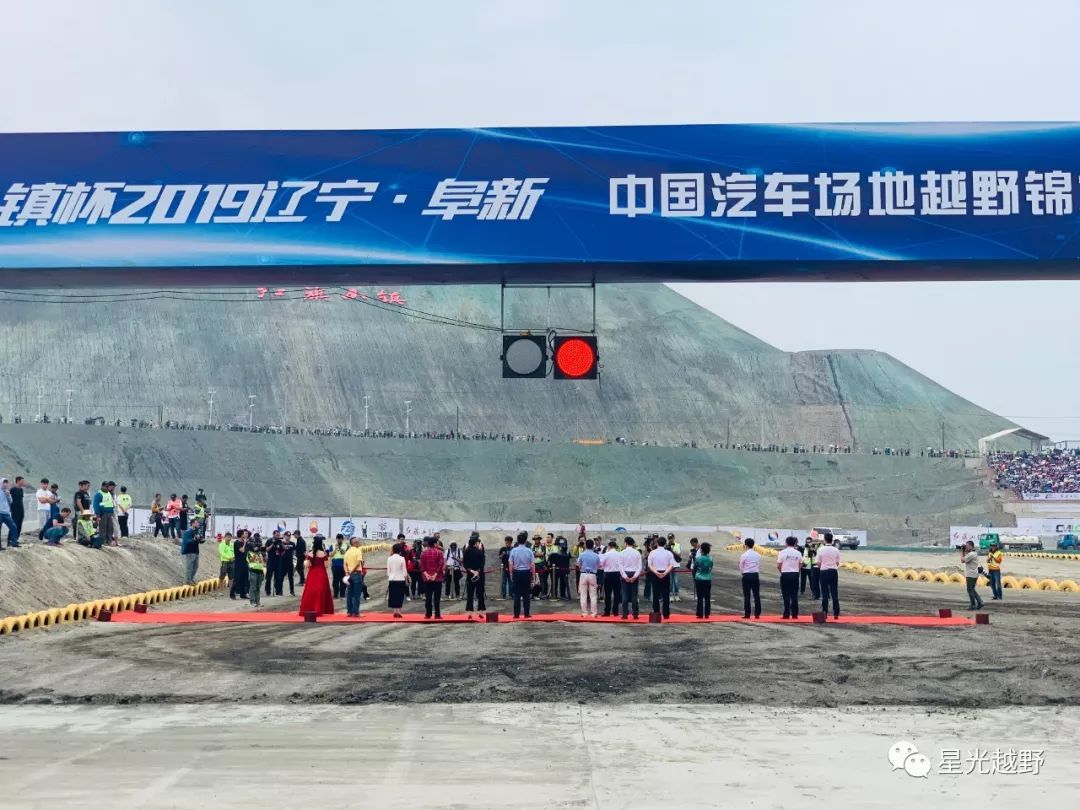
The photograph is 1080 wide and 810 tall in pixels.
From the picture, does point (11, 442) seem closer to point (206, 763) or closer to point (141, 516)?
point (141, 516)

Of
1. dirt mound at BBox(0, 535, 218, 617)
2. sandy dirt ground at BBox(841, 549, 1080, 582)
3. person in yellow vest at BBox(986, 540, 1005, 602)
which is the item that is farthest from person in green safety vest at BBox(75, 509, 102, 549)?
sandy dirt ground at BBox(841, 549, 1080, 582)

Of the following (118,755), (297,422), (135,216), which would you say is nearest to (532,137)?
(135,216)

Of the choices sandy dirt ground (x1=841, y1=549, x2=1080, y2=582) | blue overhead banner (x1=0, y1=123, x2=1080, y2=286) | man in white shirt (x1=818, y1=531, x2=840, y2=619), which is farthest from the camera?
sandy dirt ground (x1=841, y1=549, x2=1080, y2=582)

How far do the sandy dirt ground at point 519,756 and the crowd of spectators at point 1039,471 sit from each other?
374ft

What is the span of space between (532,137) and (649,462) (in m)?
135

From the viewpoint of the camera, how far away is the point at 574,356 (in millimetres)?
16562

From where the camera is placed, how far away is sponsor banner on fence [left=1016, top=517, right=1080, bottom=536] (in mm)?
82312

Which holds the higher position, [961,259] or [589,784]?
[961,259]

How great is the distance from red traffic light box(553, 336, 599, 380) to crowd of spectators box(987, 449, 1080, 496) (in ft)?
363

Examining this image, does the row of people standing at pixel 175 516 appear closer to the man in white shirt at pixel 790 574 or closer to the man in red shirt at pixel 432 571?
the man in red shirt at pixel 432 571

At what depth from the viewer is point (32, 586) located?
26.0 m

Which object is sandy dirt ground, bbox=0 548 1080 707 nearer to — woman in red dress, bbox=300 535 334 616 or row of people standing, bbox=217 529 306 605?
woman in red dress, bbox=300 535 334 616
